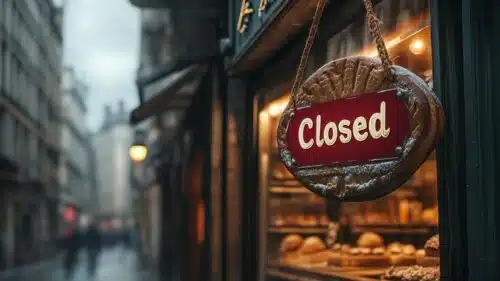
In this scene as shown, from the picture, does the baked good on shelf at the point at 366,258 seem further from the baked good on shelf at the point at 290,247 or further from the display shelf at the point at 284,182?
the display shelf at the point at 284,182

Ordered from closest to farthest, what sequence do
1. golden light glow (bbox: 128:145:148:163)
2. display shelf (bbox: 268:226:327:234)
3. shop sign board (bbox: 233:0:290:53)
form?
shop sign board (bbox: 233:0:290:53) → display shelf (bbox: 268:226:327:234) → golden light glow (bbox: 128:145:148:163)

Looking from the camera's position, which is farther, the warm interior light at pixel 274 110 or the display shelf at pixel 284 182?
the display shelf at pixel 284 182

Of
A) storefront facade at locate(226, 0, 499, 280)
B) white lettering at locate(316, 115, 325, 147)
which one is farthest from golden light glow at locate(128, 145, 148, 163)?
white lettering at locate(316, 115, 325, 147)

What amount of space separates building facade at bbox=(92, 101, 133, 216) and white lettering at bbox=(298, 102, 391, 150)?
383ft

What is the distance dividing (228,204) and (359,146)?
223 inches

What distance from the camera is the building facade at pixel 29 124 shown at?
125 feet

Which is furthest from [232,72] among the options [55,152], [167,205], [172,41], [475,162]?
[55,152]

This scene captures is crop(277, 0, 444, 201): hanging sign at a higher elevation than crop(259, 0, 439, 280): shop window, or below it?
higher

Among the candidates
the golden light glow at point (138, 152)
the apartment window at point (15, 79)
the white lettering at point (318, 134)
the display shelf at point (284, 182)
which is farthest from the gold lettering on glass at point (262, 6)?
the apartment window at point (15, 79)

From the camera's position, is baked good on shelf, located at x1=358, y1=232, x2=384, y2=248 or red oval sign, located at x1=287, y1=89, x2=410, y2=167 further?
baked good on shelf, located at x1=358, y1=232, x2=384, y2=248

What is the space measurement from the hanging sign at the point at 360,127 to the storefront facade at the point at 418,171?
0.35 meters

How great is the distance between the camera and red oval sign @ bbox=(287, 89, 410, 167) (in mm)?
3930

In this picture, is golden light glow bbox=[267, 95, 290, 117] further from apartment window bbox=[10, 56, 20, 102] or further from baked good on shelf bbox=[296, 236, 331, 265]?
apartment window bbox=[10, 56, 20, 102]

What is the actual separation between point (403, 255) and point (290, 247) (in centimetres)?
171
